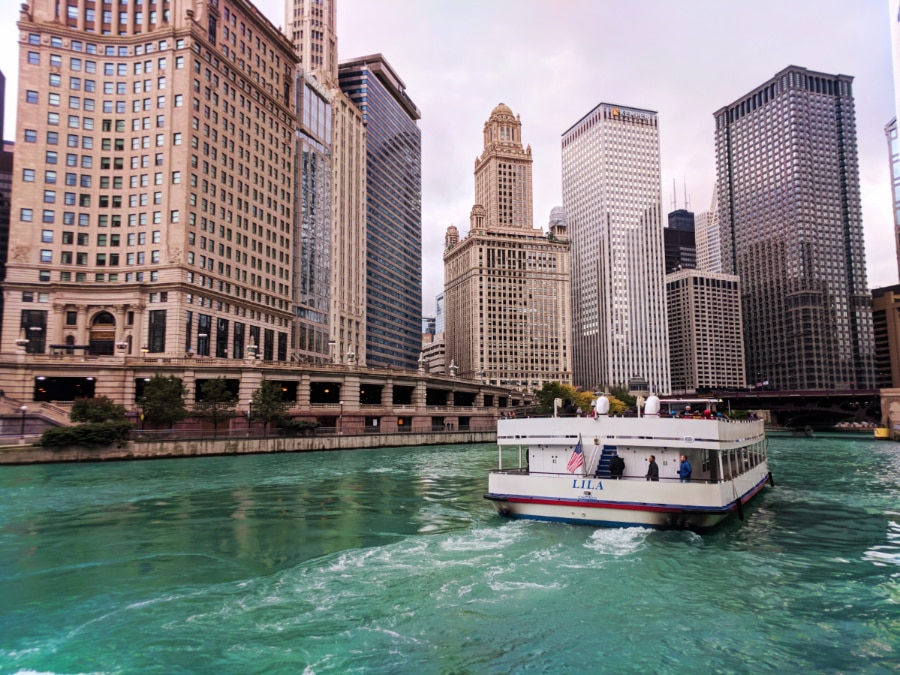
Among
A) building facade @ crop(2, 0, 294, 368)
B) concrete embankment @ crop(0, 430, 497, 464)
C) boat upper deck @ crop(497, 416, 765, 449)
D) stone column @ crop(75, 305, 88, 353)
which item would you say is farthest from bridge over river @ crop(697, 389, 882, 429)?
stone column @ crop(75, 305, 88, 353)

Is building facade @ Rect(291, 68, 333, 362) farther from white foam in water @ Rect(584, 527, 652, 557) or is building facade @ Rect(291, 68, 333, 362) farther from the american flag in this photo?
white foam in water @ Rect(584, 527, 652, 557)

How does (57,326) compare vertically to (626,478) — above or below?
above

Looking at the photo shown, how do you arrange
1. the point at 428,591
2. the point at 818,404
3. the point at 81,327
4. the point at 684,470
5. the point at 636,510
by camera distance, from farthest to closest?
1. the point at 818,404
2. the point at 81,327
3. the point at 684,470
4. the point at 636,510
5. the point at 428,591

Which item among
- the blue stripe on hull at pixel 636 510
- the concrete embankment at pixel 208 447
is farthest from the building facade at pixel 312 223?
the blue stripe on hull at pixel 636 510

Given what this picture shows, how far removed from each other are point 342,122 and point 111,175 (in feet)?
232

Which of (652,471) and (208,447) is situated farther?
(208,447)

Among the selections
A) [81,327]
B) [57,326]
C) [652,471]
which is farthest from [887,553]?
[57,326]

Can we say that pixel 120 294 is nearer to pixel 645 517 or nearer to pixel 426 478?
pixel 426 478

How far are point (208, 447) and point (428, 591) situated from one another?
53.9m

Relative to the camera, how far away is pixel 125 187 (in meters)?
91.3

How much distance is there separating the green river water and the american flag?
9.16ft

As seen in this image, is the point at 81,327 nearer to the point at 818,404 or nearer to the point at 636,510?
the point at 636,510

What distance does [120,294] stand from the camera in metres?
87.7

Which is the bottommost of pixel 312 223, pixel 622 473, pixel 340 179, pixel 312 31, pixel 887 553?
pixel 887 553
